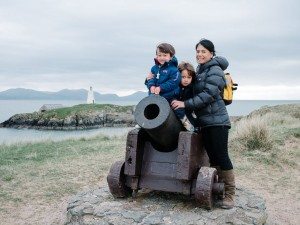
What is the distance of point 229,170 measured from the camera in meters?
5.07

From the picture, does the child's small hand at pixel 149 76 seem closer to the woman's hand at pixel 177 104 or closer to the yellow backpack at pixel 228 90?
the woman's hand at pixel 177 104

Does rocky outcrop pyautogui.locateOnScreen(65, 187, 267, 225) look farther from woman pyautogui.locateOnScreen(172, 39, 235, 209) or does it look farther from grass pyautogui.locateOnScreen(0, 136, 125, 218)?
grass pyautogui.locateOnScreen(0, 136, 125, 218)

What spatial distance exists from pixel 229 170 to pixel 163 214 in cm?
96

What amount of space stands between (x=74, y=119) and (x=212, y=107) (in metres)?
67.1

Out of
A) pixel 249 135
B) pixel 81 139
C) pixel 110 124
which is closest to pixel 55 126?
pixel 110 124

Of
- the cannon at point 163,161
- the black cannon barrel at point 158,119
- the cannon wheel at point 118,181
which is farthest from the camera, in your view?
the cannon wheel at point 118,181

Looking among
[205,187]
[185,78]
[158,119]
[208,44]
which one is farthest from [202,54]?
[205,187]

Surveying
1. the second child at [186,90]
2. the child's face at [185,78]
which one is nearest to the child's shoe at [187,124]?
the second child at [186,90]

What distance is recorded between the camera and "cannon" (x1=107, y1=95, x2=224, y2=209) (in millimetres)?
4551

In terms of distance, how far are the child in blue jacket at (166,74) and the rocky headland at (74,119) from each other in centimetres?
6341

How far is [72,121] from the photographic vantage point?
231 ft

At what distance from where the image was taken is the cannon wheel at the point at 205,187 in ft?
15.4

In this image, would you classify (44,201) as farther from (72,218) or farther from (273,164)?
(273,164)

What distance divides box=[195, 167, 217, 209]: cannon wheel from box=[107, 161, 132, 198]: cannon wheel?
1006 millimetres
